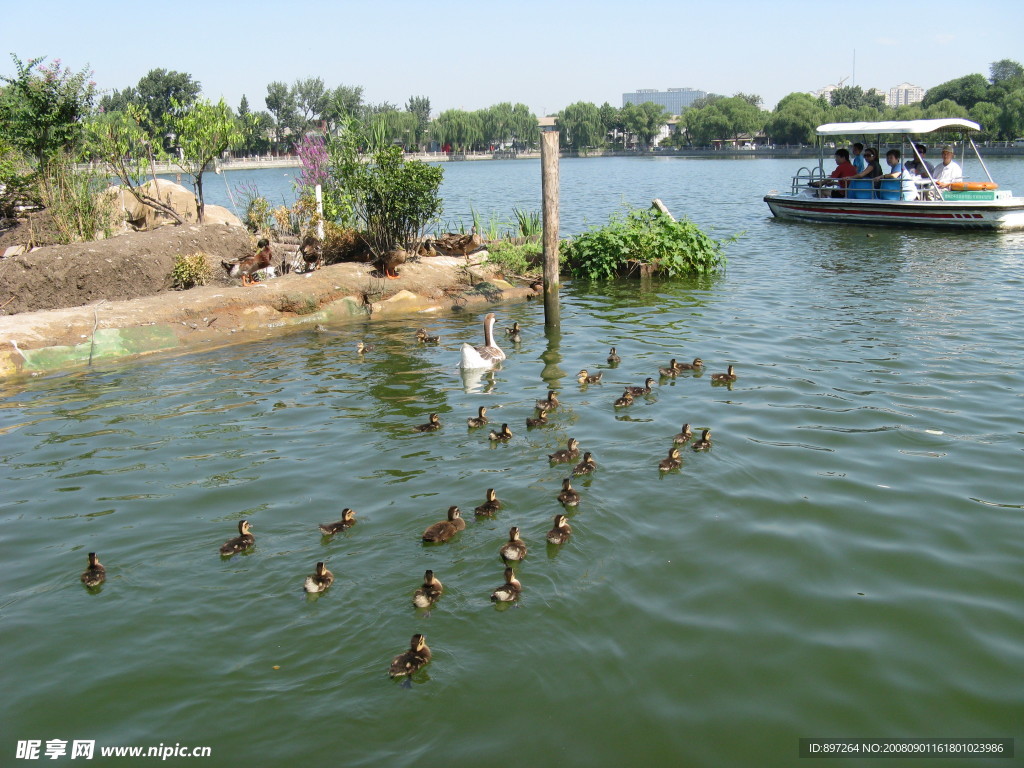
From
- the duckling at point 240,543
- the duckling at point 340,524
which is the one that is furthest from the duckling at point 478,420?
the duckling at point 240,543

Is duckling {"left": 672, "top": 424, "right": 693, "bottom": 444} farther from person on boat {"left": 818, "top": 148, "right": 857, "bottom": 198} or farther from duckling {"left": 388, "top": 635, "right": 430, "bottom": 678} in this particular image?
person on boat {"left": 818, "top": 148, "right": 857, "bottom": 198}

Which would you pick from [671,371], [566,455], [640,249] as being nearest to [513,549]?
[566,455]

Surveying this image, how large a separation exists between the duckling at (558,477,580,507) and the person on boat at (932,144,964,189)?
25.5 metres

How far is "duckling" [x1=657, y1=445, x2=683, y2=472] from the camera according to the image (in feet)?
31.2

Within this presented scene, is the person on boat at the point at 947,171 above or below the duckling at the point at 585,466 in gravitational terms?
above

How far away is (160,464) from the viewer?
33.7ft

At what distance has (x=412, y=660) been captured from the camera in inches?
239

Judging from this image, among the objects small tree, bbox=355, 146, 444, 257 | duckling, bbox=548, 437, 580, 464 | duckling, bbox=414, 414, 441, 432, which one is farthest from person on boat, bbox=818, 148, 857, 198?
duckling, bbox=548, 437, 580, 464

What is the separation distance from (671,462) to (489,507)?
239 cm

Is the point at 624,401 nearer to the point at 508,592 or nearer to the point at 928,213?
the point at 508,592

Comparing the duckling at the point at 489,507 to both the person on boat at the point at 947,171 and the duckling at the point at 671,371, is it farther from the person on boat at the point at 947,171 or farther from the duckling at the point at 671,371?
the person on boat at the point at 947,171

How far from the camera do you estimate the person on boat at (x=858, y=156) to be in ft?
99.0

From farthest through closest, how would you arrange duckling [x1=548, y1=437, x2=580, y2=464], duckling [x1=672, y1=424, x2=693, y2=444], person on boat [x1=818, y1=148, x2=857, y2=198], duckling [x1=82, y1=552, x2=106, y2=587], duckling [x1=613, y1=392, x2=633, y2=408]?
person on boat [x1=818, y1=148, x2=857, y2=198], duckling [x1=613, y1=392, x2=633, y2=408], duckling [x1=672, y1=424, x2=693, y2=444], duckling [x1=548, y1=437, x2=580, y2=464], duckling [x1=82, y1=552, x2=106, y2=587]

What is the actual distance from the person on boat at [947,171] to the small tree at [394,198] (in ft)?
63.8
